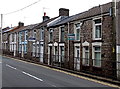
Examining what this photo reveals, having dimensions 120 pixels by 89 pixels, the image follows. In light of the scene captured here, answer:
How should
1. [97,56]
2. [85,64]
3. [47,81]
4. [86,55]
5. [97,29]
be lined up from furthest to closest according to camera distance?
[86,55], [85,64], [97,29], [97,56], [47,81]

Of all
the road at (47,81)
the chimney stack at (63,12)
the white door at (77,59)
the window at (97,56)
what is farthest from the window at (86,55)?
the chimney stack at (63,12)

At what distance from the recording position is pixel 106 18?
1497 centimetres

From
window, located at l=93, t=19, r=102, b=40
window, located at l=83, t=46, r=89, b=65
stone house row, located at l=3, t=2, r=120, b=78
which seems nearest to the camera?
Answer: stone house row, located at l=3, t=2, r=120, b=78

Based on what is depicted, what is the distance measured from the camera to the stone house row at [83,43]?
1437 centimetres

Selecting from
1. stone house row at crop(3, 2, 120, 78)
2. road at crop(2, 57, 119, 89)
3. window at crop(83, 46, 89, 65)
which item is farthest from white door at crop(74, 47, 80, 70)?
road at crop(2, 57, 119, 89)

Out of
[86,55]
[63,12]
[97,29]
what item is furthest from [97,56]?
Result: [63,12]

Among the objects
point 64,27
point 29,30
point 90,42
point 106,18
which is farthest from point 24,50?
point 106,18

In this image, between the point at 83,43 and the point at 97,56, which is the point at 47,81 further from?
the point at 83,43

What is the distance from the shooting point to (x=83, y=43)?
A: 57.9 ft

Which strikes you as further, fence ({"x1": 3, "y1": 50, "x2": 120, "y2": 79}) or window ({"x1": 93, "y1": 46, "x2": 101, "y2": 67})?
window ({"x1": 93, "y1": 46, "x2": 101, "y2": 67})

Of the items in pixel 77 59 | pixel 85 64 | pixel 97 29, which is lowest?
pixel 85 64

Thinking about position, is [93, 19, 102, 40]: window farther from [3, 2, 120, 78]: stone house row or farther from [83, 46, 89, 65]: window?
[83, 46, 89, 65]: window

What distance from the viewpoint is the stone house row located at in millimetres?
14367

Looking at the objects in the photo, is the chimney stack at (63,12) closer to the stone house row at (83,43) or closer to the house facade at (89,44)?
the stone house row at (83,43)
